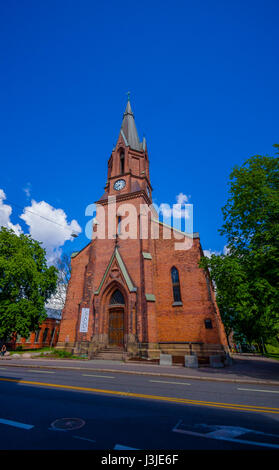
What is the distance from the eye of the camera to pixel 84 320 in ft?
65.7

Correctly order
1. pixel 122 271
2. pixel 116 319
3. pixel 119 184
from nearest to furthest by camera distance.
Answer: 1. pixel 116 319
2. pixel 122 271
3. pixel 119 184

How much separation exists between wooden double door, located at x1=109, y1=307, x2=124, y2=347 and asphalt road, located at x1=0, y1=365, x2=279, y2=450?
12882 millimetres

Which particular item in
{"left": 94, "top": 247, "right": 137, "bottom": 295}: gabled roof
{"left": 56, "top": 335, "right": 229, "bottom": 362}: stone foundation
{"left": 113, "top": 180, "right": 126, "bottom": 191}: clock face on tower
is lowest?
{"left": 56, "top": 335, "right": 229, "bottom": 362}: stone foundation

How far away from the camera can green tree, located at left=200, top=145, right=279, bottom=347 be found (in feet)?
32.8

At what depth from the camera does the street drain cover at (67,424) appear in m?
3.72

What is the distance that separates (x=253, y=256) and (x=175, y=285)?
970cm

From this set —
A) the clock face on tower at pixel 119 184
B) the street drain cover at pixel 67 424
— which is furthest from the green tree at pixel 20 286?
the street drain cover at pixel 67 424

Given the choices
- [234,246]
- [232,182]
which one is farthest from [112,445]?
[232,182]

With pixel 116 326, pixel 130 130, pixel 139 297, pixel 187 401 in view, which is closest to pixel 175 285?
pixel 139 297

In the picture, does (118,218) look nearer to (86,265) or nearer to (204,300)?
(86,265)

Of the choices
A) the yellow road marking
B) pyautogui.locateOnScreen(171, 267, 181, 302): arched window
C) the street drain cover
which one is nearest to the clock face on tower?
pyautogui.locateOnScreen(171, 267, 181, 302): arched window

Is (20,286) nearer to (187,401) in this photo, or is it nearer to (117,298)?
(117,298)

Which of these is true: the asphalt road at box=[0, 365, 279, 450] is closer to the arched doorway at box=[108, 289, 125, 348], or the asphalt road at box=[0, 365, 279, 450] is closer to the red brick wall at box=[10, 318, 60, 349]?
the arched doorway at box=[108, 289, 125, 348]

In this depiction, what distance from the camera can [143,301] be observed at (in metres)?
18.8
